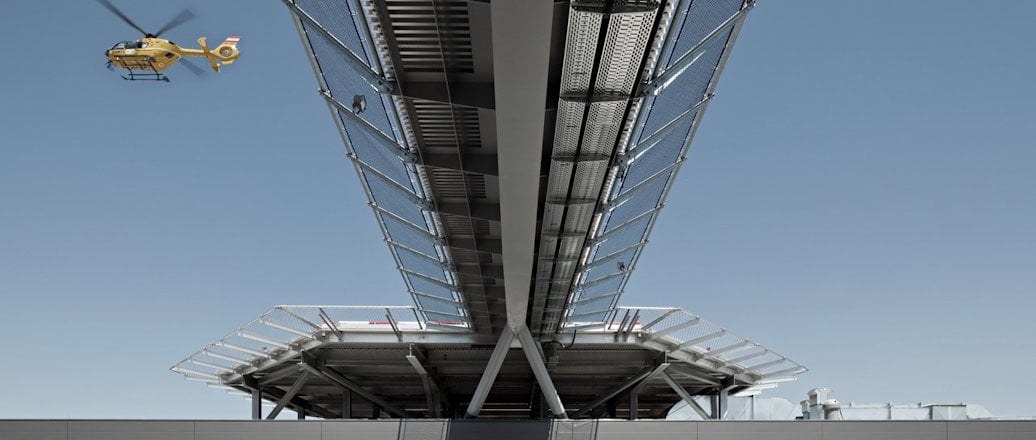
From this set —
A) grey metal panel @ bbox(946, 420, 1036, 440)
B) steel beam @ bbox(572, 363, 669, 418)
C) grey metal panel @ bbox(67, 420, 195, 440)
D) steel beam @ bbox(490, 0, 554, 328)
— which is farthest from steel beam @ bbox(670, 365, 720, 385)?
steel beam @ bbox(490, 0, 554, 328)

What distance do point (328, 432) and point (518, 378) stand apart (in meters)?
18.1

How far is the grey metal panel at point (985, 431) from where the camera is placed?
31016mm

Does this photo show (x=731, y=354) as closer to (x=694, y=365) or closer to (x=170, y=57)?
(x=694, y=365)

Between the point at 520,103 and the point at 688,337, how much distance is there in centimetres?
2871

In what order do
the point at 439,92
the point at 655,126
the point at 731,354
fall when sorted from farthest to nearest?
the point at 731,354 < the point at 655,126 < the point at 439,92

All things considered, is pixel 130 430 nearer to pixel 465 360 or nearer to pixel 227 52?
pixel 465 360

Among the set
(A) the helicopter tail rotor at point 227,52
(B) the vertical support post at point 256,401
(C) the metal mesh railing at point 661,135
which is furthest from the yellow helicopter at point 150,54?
(C) the metal mesh railing at point 661,135

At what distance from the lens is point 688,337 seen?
132ft

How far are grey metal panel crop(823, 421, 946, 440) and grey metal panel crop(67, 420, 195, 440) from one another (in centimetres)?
2102

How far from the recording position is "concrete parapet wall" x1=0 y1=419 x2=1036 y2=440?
Answer: 31.2 m

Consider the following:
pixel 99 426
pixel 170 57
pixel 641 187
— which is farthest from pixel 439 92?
pixel 170 57

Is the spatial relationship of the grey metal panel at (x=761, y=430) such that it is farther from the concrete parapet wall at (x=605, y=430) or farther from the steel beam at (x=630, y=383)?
the steel beam at (x=630, y=383)

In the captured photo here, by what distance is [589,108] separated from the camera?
15.2m

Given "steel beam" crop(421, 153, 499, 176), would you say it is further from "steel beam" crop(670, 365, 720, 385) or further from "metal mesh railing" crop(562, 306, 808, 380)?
"steel beam" crop(670, 365, 720, 385)
